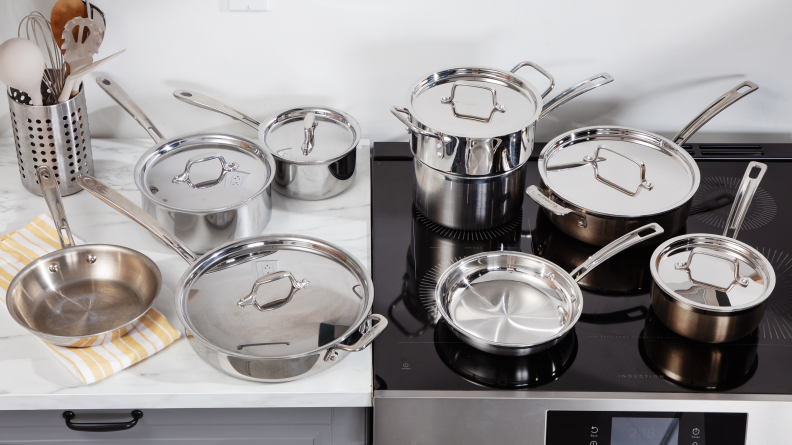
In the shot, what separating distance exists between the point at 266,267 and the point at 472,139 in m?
0.38

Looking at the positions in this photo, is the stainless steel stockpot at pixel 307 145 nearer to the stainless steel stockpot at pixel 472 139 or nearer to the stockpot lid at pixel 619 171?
the stainless steel stockpot at pixel 472 139

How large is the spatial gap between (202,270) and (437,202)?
0.41m

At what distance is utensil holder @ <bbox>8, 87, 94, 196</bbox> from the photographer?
3.87 ft

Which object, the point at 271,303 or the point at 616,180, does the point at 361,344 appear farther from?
the point at 616,180

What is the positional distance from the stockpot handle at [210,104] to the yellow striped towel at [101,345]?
1.22 feet

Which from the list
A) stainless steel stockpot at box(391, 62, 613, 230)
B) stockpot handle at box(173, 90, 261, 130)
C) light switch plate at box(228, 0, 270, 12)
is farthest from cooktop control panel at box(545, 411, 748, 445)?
light switch plate at box(228, 0, 270, 12)

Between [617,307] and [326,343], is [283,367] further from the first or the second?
[617,307]

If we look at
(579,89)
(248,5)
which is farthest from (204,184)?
(579,89)

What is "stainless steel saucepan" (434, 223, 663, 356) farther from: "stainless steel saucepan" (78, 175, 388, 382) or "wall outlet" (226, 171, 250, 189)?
"wall outlet" (226, 171, 250, 189)

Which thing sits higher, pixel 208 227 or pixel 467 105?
pixel 467 105

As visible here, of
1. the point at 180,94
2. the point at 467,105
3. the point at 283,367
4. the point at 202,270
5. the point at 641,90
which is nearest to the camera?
the point at 283,367

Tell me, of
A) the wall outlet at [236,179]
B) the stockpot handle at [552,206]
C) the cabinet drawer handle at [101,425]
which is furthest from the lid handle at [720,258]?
the cabinet drawer handle at [101,425]

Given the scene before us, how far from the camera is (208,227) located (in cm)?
110

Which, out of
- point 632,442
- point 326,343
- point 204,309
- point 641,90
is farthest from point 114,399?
point 641,90
